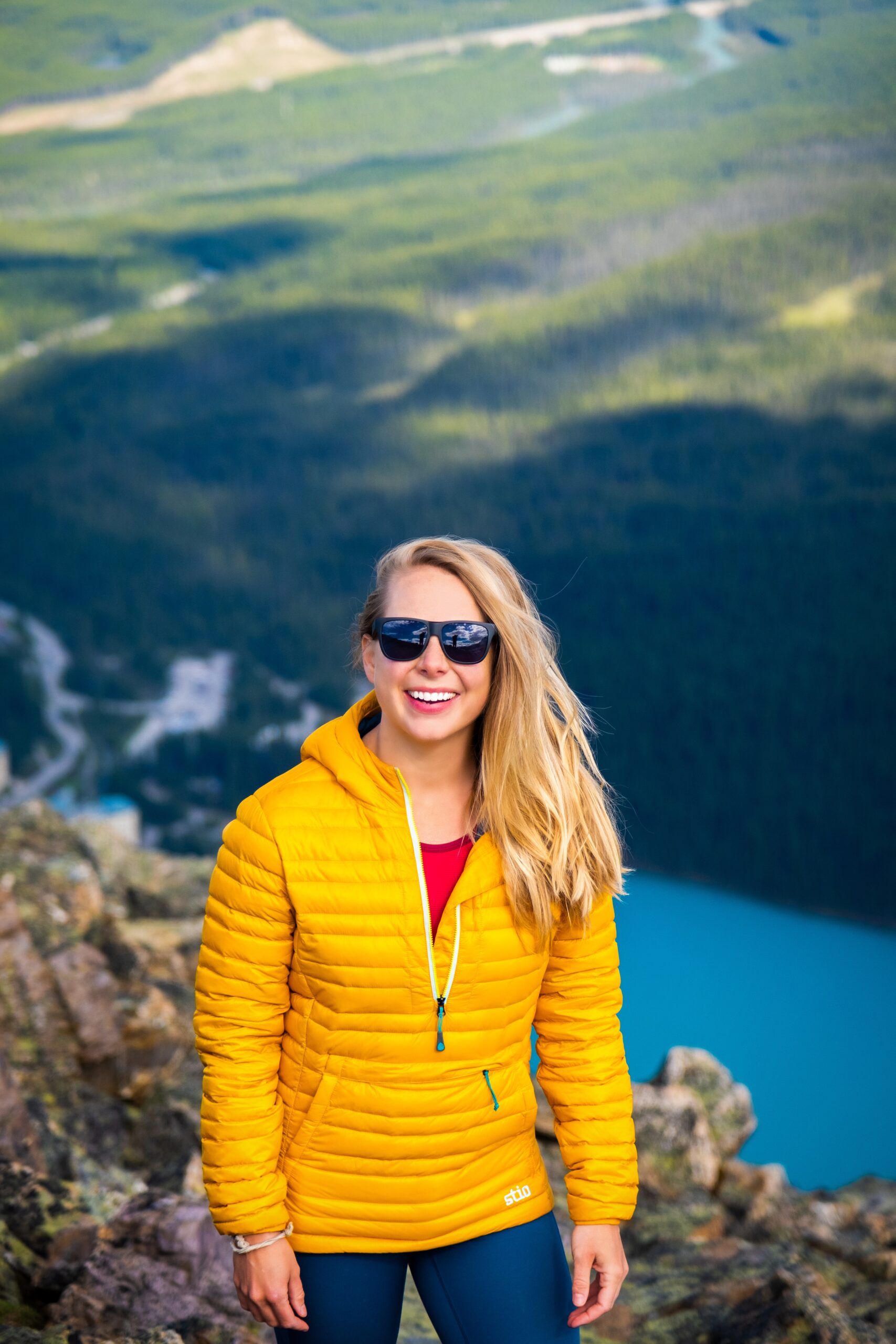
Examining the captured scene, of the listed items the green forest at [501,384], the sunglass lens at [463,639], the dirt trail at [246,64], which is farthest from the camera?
the dirt trail at [246,64]

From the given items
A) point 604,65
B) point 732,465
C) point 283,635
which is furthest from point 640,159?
point 283,635

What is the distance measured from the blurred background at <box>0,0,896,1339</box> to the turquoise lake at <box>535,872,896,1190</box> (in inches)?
2.3

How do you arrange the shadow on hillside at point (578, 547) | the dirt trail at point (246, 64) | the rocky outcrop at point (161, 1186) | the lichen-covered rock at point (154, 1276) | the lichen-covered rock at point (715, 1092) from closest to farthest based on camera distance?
the lichen-covered rock at point (154, 1276), the rocky outcrop at point (161, 1186), the lichen-covered rock at point (715, 1092), the shadow on hillside at point (578, 547), the dirt trail at point (246, 64)

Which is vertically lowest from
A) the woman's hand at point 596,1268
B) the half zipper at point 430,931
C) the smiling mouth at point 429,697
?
the woman's hand at point 596,1268

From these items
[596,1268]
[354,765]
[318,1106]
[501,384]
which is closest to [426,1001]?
[318,1106]

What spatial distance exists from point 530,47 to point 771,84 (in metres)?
3.31

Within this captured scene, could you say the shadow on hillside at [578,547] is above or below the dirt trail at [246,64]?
below

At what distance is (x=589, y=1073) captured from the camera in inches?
71.8

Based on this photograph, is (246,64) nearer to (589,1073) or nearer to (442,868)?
(442,868)

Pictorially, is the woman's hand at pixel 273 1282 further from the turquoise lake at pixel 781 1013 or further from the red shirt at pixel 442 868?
the turquoise lake at pixel 781 1013

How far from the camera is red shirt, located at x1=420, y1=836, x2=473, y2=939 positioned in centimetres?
178

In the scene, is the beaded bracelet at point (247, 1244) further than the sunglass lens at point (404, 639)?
No

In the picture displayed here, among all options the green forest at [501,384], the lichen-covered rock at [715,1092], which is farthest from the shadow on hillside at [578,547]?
the lichen-covered rock at [715,1092]

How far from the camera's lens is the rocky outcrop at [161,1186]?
2.67 metres
